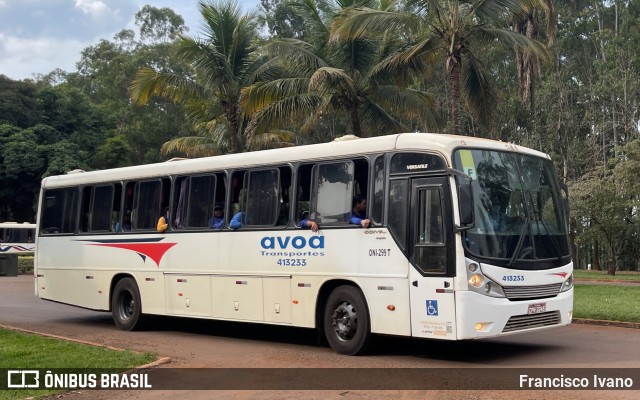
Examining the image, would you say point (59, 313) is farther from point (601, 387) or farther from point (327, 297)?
point (601, 387)

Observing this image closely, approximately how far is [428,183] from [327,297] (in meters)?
2.57

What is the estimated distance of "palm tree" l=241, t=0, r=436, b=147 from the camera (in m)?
23.0

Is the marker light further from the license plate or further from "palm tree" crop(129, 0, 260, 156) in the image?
"palm tree" crop(129, 0, 260, 156)

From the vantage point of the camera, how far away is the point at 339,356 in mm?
11641

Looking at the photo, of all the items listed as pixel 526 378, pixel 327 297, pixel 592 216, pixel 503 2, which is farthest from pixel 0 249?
pixel 526 378

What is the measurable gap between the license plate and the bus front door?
1256mm

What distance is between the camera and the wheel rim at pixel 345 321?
38.3 ft

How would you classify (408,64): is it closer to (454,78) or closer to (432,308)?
(454,78)

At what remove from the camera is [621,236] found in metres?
39.2

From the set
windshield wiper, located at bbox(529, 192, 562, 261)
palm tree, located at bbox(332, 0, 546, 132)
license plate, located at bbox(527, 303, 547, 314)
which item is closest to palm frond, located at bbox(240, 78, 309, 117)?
palm tree, located at bbox(332, 0, 546, 132)

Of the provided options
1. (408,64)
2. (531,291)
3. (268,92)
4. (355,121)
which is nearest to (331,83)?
(355,121)

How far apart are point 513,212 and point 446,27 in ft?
36.2

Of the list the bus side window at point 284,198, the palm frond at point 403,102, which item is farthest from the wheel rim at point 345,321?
the palm frond at point 403,102

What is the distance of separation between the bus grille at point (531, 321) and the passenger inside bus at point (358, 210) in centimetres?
253
